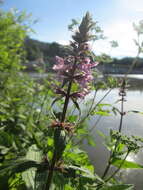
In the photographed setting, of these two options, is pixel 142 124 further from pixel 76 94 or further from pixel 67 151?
pixel 76 94

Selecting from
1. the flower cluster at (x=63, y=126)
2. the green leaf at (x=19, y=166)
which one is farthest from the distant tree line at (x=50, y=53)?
the green leaf at (x=19, y=166)

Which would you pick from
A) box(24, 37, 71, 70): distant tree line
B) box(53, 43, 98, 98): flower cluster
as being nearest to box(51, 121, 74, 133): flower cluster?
box(53, 43, 98, 98): flower cluster

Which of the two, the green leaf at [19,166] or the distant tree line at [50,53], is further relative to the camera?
the distant tree line at [50,53]

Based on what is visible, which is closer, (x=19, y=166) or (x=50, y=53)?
(x=19, y=166)

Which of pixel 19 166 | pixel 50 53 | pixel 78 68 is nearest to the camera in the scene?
pixel 19 166

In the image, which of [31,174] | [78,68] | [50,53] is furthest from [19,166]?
[50,53]

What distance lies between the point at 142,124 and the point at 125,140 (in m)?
4.01

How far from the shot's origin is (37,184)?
1.22 metres

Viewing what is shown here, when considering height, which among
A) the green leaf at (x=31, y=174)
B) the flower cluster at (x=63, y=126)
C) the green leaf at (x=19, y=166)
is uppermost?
the flower cluster at (x=63, y=126)

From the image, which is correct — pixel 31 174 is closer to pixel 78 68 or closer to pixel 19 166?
pixel 19 166

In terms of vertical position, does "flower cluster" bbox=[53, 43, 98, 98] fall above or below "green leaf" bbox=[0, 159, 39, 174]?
above

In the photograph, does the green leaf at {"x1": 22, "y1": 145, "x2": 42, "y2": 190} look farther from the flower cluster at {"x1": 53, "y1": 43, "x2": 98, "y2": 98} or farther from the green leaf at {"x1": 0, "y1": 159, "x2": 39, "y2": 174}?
the flower cluster at {"x1": 53, "y1": 43, "x2": 98, "y2": 98}

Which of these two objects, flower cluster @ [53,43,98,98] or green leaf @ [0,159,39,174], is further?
flower cluster @ [53,43,98,98]

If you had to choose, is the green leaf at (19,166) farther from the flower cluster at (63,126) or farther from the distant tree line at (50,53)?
the distant tree line at (50,53)
